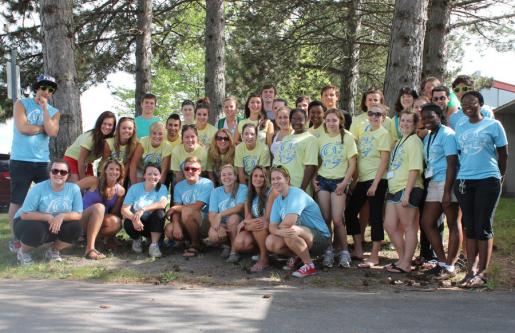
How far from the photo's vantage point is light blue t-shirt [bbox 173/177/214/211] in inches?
308

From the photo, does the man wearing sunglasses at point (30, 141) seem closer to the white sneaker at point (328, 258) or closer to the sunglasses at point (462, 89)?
the white sneaker at point (328, 258)

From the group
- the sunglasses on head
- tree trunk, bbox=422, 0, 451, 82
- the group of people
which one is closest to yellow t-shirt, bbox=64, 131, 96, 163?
the group of people

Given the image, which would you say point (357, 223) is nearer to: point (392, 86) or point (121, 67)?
point (392, 86)

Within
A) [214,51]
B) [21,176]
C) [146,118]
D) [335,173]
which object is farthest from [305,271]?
[214,51]

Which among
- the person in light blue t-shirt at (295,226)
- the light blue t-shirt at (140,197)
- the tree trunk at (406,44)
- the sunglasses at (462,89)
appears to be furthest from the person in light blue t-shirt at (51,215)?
the sunglasses at (462,89)

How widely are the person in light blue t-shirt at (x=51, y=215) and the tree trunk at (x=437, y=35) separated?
24.2ft

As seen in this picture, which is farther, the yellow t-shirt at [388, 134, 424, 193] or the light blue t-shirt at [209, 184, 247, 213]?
the light blue t-shirt at [209, 184, 247, 213]

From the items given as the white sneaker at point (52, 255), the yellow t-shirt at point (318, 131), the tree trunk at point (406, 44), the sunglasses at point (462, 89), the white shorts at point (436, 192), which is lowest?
the white sneaker at point (52, 255)

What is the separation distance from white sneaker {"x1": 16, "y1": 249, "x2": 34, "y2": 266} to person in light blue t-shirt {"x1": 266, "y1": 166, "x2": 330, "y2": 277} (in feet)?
10.2

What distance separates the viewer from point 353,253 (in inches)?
299

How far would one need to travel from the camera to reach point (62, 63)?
885cm

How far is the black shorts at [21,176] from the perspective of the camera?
7.58 metres

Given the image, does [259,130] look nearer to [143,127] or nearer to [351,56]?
[143,127]

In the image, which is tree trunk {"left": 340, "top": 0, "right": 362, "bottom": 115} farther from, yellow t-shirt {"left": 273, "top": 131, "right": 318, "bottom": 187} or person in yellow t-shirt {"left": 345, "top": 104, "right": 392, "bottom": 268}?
yellow t-shirt {"left": 273, "top": 131, "right": 318, "bottom": 187}
